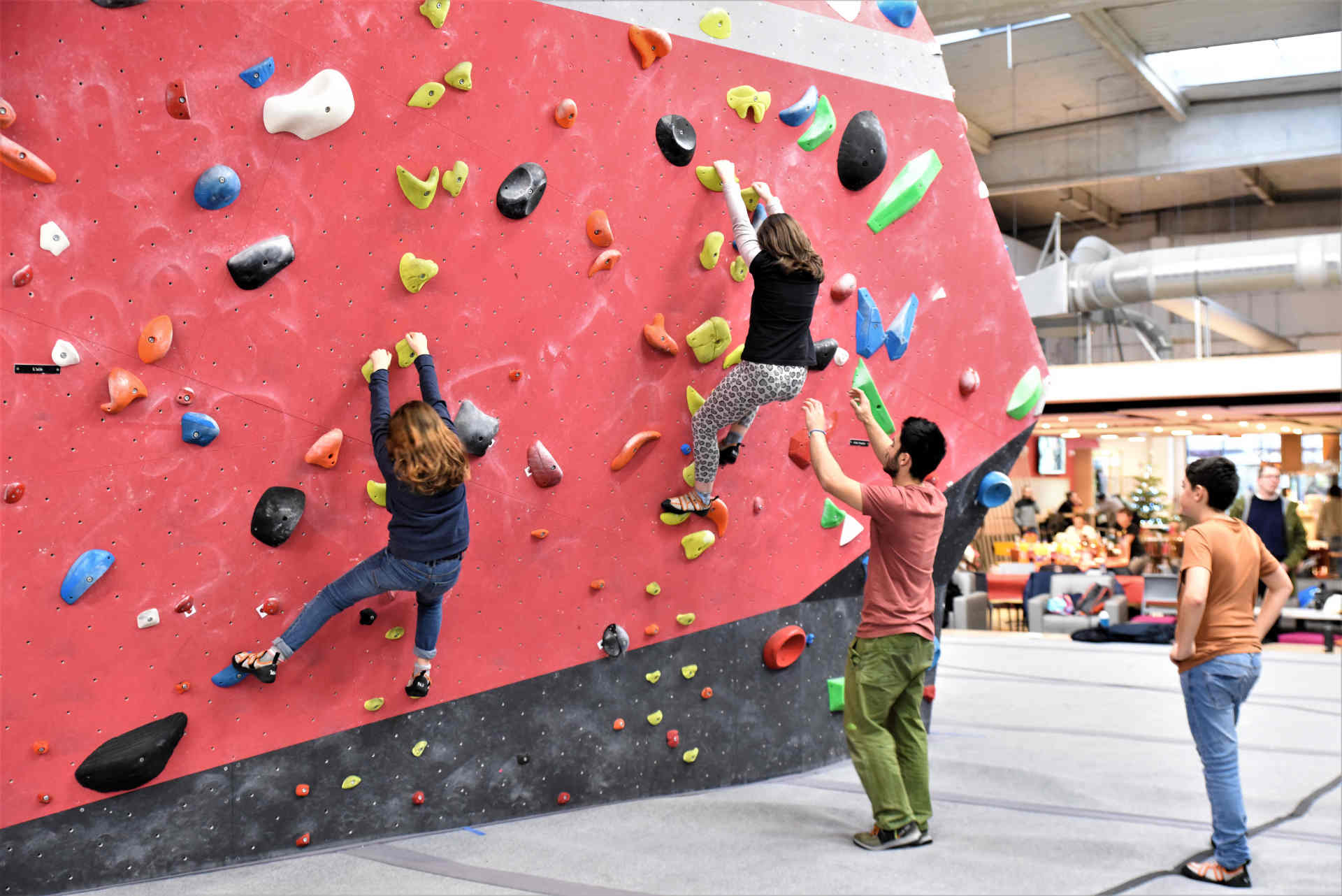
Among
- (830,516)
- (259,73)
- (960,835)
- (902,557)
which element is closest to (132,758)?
(259,73)

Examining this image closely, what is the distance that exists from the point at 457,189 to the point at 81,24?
106 centimetres

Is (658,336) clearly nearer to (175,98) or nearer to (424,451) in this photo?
(424,451)

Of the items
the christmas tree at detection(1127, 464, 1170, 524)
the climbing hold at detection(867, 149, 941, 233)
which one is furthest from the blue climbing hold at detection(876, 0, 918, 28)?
the christmas tree at detection(1127, 464, 1170, 524)

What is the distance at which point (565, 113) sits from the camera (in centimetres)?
369

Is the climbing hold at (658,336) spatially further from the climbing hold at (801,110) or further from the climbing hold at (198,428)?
the climbing hold at (198,428)

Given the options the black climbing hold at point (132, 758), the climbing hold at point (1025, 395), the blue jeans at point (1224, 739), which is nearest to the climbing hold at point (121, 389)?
the black climbing hold at point (132, 758)

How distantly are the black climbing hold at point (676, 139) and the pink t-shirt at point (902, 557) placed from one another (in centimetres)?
136

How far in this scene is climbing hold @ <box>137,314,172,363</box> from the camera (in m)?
2.99

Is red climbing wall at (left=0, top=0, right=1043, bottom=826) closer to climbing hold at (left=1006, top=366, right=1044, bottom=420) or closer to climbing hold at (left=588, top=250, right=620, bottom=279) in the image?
climbing hold at (left=588, top=250, right=620, bottom=279)

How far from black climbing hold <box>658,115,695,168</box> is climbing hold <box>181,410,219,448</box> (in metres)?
1.76

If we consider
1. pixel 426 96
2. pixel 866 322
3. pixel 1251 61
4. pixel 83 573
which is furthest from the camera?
pixel 1251 61

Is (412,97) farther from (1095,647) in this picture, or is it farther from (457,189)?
(1095,647)

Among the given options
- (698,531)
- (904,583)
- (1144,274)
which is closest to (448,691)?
(698,531)

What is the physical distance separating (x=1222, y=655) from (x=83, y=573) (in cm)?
305
